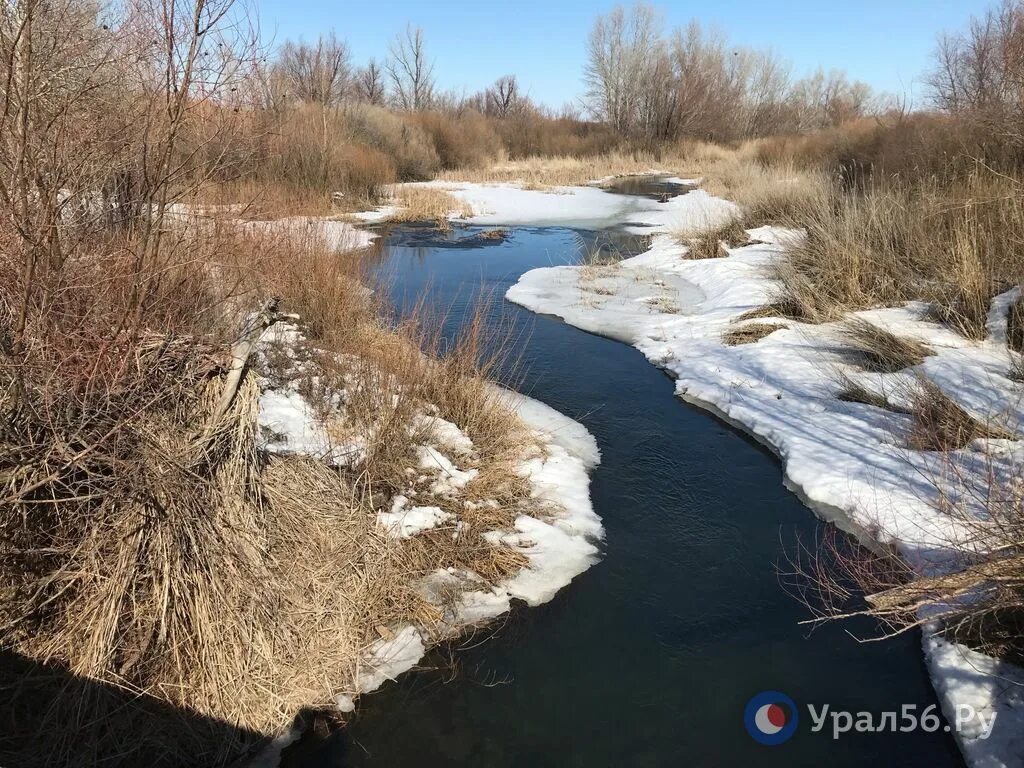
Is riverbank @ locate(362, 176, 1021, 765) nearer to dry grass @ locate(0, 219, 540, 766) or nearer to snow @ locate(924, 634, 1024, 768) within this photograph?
snow @ locate(924, 634, 1024, 768)

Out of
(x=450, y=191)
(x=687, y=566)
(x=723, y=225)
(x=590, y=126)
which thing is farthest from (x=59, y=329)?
(x=590, y=126)

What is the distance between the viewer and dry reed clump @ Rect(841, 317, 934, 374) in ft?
19.9

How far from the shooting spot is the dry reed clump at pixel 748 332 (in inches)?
291

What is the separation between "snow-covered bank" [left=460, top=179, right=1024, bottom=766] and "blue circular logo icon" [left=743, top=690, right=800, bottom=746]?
67 cm

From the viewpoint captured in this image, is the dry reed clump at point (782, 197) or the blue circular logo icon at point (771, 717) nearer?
the blue circular logo icon at point (771, 717)

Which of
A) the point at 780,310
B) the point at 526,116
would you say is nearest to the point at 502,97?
the point at 526,116

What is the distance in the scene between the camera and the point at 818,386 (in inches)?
236

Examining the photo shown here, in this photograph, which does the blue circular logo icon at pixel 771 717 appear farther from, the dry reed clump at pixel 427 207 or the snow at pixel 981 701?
the dry reed clump at pixel 427 207

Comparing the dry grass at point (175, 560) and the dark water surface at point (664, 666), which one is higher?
the dry grass at point (175, 560)

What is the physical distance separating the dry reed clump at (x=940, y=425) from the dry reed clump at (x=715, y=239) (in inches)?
267

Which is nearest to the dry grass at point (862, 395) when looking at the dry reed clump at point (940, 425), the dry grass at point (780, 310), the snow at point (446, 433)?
the dry reed clump at point (940, 425)

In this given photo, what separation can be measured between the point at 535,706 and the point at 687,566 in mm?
1360

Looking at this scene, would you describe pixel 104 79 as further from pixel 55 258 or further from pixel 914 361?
pixel 914 361

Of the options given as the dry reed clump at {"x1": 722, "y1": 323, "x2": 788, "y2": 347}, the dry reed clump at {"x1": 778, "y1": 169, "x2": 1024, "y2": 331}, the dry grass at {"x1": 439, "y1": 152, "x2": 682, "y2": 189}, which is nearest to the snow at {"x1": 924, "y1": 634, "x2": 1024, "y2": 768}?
the dry reed clump at {"x1": 778, "y1": 169, "x2": 1024, "y2": 331}
